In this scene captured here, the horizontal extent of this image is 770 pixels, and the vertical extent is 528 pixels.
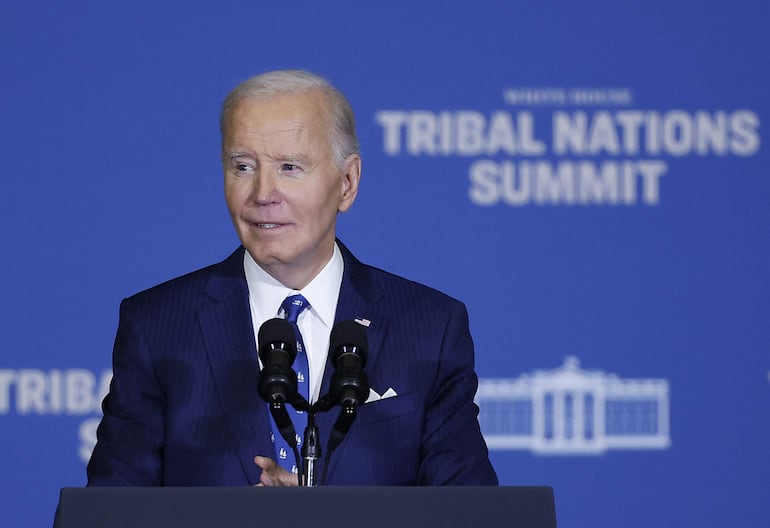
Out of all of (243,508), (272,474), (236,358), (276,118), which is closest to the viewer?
(243,508)

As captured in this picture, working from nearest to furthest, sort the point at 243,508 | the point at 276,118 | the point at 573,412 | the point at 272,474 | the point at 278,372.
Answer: the point at 243,508, the point at 278,372, the point at 272,474, the point at 276,118, the point at 573,412

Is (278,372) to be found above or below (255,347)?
below

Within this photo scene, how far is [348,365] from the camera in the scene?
5.72ft

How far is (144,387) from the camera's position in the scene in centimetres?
229

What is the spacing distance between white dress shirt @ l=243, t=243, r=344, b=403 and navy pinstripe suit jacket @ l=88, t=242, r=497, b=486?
2cm

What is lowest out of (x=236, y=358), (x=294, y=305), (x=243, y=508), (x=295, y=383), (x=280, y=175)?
(x=243, y=508)

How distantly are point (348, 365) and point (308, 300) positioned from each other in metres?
0.63

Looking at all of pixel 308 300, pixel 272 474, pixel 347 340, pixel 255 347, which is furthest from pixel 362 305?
pixel 347 340

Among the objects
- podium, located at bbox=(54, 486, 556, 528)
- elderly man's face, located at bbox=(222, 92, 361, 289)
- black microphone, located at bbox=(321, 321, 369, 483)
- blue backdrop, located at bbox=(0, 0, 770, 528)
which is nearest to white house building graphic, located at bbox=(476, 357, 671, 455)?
blue backdrop, located at bbox=(0, 0, 770, 528)

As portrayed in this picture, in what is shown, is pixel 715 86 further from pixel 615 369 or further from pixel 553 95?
pixel 615 369

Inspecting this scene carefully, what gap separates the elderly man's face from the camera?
7.24ft

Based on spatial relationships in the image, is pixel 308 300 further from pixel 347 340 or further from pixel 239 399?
pixel 347 340

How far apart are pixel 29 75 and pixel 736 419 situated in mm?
2273

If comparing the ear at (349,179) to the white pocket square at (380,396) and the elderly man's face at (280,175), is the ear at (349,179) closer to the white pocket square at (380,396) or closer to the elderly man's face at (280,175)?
the elderly man's face at (280,175)
